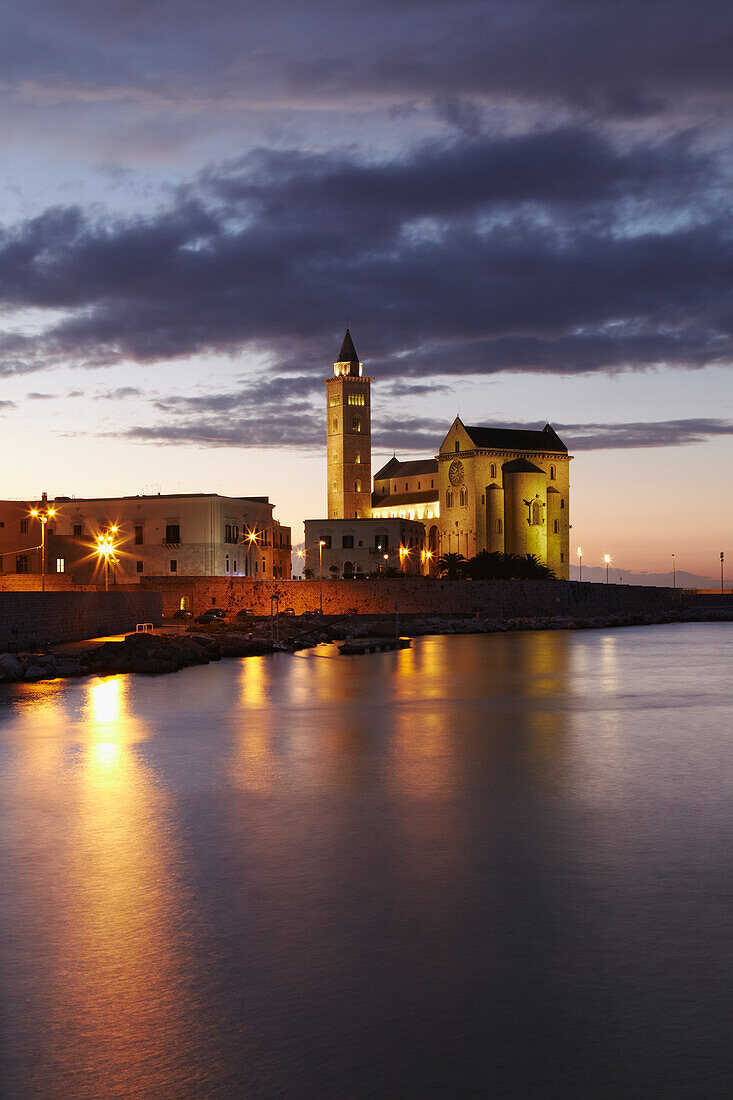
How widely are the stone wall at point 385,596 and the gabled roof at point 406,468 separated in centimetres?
2772

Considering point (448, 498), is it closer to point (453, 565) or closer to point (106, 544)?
point (453, 565)

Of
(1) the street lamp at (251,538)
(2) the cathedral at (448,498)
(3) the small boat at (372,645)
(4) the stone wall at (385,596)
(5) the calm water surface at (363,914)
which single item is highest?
(2) the cathedral at (448,498)

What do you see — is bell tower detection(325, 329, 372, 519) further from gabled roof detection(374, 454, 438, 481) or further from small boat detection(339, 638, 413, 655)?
small boat detection(339, 638, 413, 655)

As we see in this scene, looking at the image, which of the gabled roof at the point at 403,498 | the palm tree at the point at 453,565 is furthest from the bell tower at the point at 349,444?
the palm tree at the point at 453,565

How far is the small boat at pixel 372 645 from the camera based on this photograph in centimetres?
5019

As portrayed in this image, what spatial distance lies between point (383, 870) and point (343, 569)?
76166 millimetres

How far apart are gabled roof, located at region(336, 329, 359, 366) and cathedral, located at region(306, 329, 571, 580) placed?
0.11 meters

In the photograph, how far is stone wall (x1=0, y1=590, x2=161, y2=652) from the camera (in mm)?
35469

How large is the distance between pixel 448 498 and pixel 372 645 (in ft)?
159

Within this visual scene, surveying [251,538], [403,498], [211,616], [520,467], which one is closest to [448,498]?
[520,467]

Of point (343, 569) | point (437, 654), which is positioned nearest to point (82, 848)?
point (437, 654)

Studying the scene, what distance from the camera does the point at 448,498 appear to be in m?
98.5

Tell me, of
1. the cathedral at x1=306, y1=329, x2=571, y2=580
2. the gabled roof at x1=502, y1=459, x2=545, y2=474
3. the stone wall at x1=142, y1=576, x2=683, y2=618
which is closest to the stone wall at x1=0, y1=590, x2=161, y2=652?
the stone wall at x1=142, y1=576, x2=683, y2=618

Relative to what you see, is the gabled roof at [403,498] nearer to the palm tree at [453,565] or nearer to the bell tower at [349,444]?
the bell tower at [349,444]
